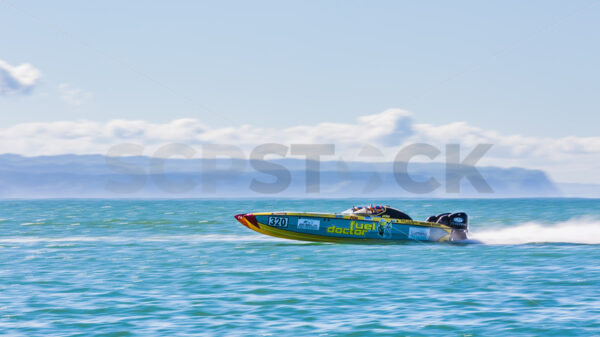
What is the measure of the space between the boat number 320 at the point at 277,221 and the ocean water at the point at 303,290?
3.81 ft

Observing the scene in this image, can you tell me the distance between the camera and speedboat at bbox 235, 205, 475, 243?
106 feet

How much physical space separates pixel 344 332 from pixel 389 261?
495 inches

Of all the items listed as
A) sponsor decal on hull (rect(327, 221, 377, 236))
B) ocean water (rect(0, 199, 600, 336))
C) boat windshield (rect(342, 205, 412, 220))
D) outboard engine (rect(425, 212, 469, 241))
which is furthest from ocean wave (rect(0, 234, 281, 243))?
outboard engine (rect(425, 212, 469, 241))

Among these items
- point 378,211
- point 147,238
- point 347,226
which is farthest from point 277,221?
point 147,238

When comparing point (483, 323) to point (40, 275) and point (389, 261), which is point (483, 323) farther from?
point (40, 275)

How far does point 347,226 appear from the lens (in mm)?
32281

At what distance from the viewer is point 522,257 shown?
28422mm

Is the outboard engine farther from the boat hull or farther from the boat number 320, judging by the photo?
the boat number 320

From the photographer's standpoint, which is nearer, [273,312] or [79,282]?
[273,312]

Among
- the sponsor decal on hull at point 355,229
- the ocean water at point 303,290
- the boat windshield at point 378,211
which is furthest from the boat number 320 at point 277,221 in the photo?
the boat windshield at point 378,211

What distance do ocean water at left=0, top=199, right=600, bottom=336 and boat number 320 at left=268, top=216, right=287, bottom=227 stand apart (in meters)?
1.16

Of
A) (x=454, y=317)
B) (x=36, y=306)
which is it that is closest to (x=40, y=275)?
(x=36, y=306)

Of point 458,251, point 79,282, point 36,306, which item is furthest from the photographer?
point 458,251

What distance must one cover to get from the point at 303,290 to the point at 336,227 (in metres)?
12.6
